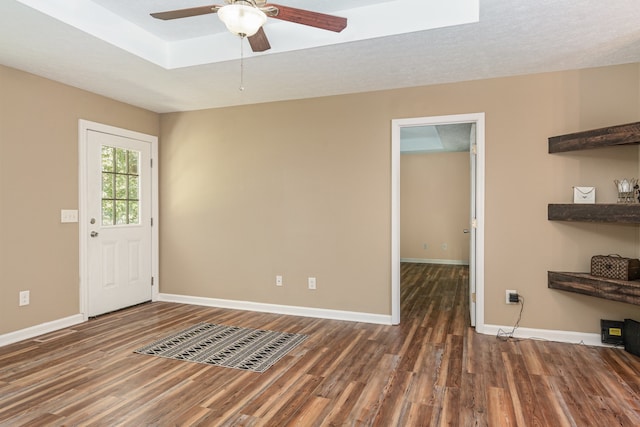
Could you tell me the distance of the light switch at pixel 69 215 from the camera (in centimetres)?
387

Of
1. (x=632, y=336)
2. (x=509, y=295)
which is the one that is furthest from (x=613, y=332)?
(x=509, y=295)

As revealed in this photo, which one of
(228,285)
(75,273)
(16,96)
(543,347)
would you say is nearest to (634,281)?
(543,347)

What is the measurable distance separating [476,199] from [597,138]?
1095 mm

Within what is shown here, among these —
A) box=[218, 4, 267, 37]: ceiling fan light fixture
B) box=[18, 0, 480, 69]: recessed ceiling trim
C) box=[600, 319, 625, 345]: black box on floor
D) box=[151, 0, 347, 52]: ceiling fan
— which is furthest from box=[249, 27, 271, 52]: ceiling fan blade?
box=[600, 319, 625, 345]: black box on floor

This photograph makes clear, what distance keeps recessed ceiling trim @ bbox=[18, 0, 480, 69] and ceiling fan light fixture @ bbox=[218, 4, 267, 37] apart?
1.12 metres

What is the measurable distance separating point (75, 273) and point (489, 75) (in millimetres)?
4583

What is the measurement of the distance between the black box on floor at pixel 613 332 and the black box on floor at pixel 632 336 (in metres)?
0.04

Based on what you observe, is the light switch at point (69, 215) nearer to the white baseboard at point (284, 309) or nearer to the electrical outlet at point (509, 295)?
the white baseboard at point (284, 309)

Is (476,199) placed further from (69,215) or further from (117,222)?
(69,215)

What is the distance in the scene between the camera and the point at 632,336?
10.4 ft

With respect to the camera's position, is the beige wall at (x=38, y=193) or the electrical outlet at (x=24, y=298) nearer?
the beige wall at (x=38, y=193)

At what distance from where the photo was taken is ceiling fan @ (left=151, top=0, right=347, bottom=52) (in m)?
1.88

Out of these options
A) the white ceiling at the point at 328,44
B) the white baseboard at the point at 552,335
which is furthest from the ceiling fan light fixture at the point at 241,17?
the white baseboard at the point at 552,335

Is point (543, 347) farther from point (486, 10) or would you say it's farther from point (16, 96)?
point (16, 96)
